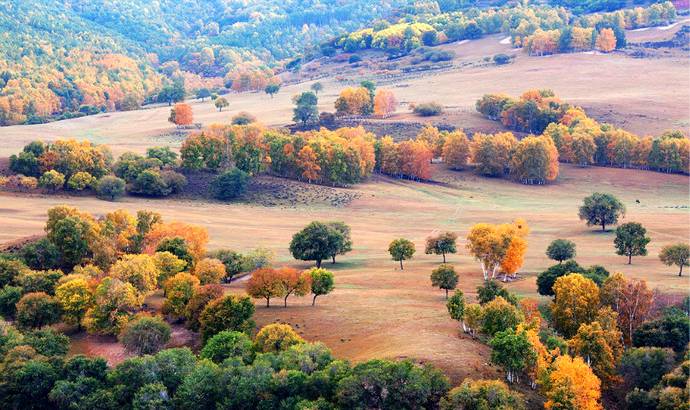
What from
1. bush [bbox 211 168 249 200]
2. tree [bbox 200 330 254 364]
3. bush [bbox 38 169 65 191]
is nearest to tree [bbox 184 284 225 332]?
tree [bbox 200 330 254 364]

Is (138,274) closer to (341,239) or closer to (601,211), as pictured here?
(341,239)

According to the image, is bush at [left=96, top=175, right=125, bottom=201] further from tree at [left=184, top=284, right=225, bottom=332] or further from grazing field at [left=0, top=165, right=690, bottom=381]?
tree at [left=184, top=284, right=225, bottom=332]

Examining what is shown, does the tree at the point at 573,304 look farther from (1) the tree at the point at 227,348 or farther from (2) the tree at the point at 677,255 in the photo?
(1) the tree at the point at 227,348

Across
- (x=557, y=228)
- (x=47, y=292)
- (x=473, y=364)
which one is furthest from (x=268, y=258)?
(x=557, y=228)

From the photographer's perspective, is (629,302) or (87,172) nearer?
(629,302)

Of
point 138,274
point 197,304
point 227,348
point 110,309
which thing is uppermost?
point 138,274

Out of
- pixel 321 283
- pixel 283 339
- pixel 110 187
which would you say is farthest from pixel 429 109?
pixel 283 339
